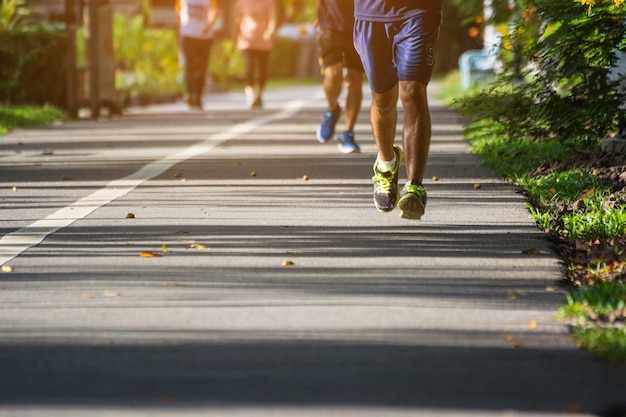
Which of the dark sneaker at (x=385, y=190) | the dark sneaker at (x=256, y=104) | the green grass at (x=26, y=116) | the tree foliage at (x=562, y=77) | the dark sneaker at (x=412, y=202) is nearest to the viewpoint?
the dark sneaker at (x=412, y=202)

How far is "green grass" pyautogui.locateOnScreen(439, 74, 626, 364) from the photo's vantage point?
4.70 metres

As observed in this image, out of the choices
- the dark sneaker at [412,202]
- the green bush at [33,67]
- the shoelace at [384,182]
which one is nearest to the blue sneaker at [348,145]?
the shoelace at [384,182]

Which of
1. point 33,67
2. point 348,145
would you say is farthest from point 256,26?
point 348,145

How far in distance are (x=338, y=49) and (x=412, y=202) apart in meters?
4.51

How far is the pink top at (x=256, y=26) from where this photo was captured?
2105 cm

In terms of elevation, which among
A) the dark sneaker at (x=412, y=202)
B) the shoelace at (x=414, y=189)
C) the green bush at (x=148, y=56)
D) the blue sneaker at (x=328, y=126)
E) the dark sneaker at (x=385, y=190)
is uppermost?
the shoelace at (x=414, y=189)

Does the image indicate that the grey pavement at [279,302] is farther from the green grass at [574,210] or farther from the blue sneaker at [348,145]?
the blue sneaker at [348,145]

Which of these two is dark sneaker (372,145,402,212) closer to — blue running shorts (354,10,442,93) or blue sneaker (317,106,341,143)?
blue running shorts (354,10,442,93)

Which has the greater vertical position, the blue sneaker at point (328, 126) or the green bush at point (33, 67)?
the blue sneaker at point (328, 126)

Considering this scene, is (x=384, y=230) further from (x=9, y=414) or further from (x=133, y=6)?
(x=133, y=6)

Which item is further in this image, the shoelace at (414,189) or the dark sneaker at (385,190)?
the dark sneaker at (385,190)

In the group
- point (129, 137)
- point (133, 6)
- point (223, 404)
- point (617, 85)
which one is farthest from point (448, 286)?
point (133, 6)

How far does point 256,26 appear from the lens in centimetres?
2105

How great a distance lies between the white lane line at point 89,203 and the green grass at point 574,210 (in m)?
2.29
